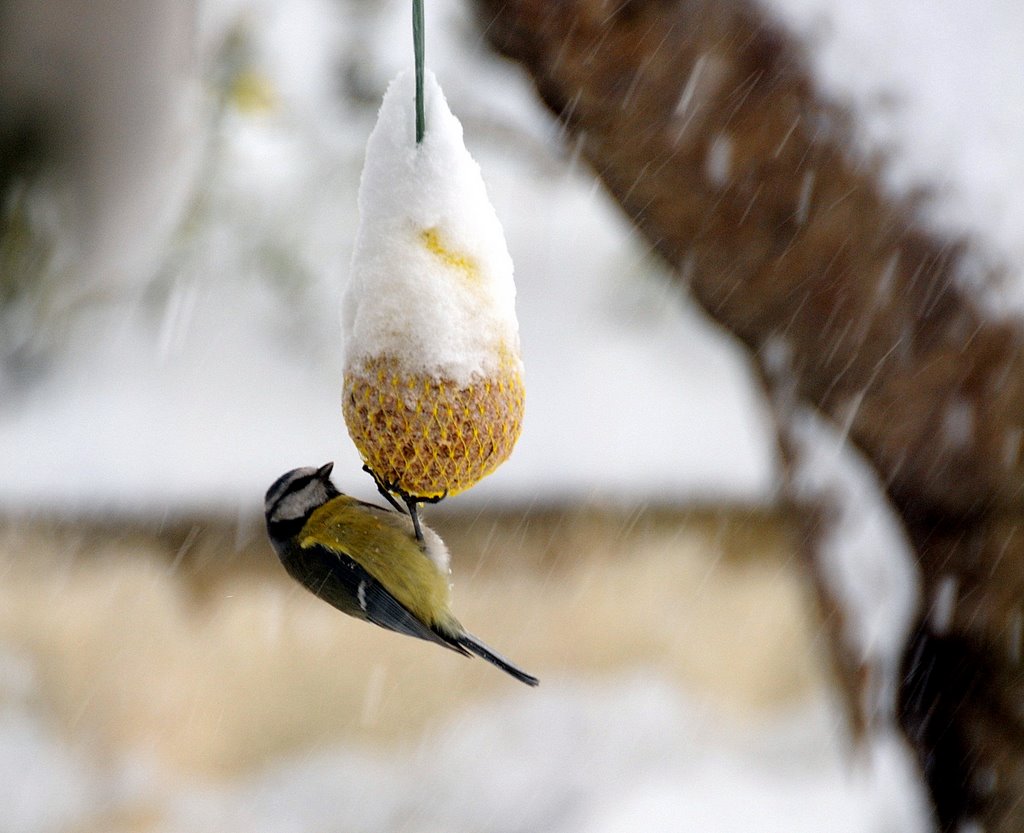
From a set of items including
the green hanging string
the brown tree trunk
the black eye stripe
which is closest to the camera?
the green hanging string

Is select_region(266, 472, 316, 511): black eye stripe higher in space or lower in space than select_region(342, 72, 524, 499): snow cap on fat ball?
lower

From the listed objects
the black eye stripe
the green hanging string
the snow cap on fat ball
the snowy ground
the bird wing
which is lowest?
the snowy ground

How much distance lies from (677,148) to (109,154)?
1.70ft

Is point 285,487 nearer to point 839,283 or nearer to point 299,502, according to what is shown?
point 299,502

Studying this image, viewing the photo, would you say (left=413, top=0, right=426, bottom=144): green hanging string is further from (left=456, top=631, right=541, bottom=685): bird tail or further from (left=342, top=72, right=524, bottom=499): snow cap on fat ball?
(left=456, top=631, right=541, bottom=685): bird tail

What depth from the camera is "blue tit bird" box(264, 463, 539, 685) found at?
0.76 meters

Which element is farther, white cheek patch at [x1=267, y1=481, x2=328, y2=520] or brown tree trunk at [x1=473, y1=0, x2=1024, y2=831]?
brown tree trunk at [x1=473, y1=0, x2=1024, y2=831]

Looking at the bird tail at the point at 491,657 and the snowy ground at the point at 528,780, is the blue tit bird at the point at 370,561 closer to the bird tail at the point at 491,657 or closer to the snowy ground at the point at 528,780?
the bird tail at the point at 491,657

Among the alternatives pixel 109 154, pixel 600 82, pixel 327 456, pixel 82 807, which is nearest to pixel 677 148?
pixel 600 82

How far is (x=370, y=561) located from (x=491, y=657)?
0.44ft

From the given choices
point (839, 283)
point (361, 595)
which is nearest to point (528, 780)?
point (839, 283)

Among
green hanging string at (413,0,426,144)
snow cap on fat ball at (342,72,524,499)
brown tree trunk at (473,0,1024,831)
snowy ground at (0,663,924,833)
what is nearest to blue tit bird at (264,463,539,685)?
snow cap on fat ball at (342,72,524,499)

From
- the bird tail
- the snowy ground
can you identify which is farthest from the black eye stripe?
the snowy ground

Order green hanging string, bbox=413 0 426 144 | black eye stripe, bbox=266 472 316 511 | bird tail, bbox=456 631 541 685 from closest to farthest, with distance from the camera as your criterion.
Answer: green hanging string, bbox=413 0 426 144 → bird tail, bbox=456 631 541 685 → black eye stripe, bbox=266 472 316 511
